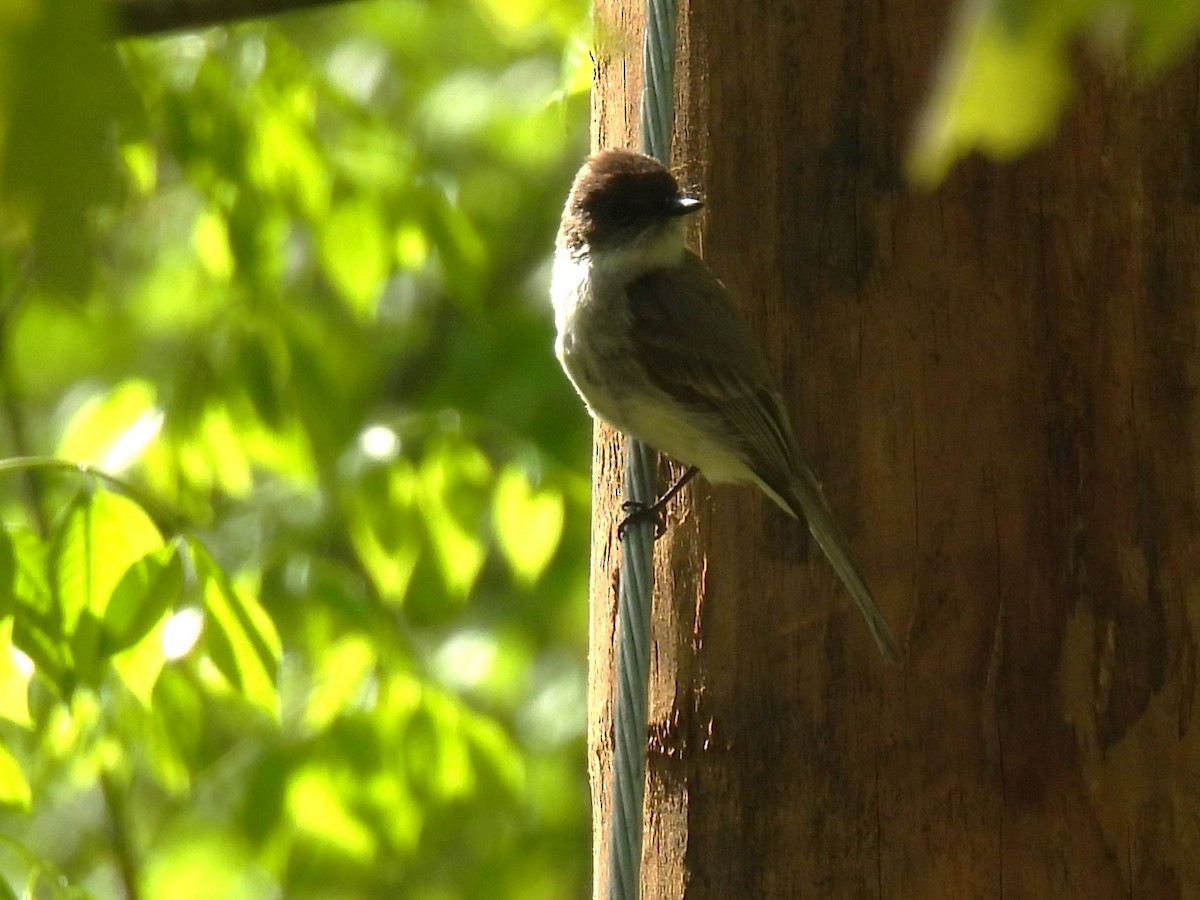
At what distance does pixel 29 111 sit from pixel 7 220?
62mm

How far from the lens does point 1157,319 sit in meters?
2.43

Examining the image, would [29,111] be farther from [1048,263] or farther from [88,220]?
[1048,263]

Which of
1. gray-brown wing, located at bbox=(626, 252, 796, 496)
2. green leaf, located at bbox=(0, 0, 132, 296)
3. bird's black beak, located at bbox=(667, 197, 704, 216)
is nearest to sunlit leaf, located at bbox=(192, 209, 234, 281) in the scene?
gray-brown wing, located at bbox=(626, 252, 796, 496)

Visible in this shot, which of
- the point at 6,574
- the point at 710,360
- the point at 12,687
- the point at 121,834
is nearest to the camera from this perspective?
the point at 6,574

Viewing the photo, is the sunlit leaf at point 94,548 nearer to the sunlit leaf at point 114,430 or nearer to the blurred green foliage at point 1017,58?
the sunlit leaf at point 114,430

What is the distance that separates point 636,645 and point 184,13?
146cm

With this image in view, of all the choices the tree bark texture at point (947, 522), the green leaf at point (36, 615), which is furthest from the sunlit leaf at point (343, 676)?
the tree bark texture at point (947, 522)

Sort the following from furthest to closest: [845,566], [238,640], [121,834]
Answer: [121,834]
[238,640]
[845,566]

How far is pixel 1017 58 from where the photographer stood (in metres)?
0.81

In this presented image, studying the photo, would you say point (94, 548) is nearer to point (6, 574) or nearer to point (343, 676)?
point (6, 574)

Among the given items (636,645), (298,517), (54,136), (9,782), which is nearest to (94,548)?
(9,782)

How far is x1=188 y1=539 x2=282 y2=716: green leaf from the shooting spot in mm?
2910

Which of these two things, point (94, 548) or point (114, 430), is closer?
point (94, 548)

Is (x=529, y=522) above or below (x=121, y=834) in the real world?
above
